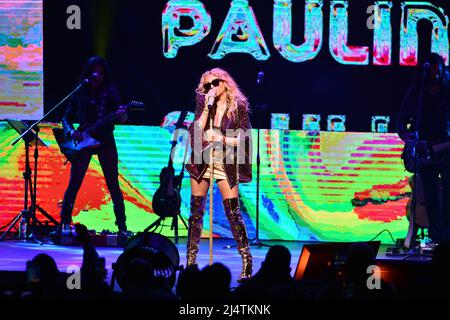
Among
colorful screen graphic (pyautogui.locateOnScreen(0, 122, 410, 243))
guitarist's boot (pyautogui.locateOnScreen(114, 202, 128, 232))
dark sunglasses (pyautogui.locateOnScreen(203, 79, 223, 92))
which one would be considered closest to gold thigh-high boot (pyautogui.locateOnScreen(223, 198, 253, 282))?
dark sunglasses (pyautogui.locateOnScreen(203, 79, 223, 92))

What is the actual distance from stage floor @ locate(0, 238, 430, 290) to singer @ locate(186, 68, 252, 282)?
2.34ft

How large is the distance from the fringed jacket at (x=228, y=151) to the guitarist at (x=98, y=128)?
3484 mm

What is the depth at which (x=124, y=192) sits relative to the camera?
13055 mm

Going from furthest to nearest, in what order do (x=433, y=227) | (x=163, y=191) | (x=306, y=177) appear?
(x=306, y=177)
(x=163, y=191)
(x=433, y=227)

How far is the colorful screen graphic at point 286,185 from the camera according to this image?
501 inches

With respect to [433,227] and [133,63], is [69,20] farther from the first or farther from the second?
[433,227]

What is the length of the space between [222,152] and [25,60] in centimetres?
588

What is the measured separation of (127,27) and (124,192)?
241cm

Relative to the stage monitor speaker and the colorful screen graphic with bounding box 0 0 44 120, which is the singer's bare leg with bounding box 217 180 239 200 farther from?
the colorful screen graphic with bounding box 0 0 44 120

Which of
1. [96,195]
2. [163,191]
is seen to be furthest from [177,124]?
[96,195]

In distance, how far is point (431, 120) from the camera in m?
11.1

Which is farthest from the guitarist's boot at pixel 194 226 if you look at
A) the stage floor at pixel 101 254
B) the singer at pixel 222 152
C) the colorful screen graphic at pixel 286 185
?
the colorful screen graphic at pixel 286 185

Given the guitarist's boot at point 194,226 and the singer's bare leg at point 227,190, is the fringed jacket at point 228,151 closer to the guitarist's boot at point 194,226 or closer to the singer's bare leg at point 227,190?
the singer's bare leg at point 227,190

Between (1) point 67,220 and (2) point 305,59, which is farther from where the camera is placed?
(2) point 305,59
